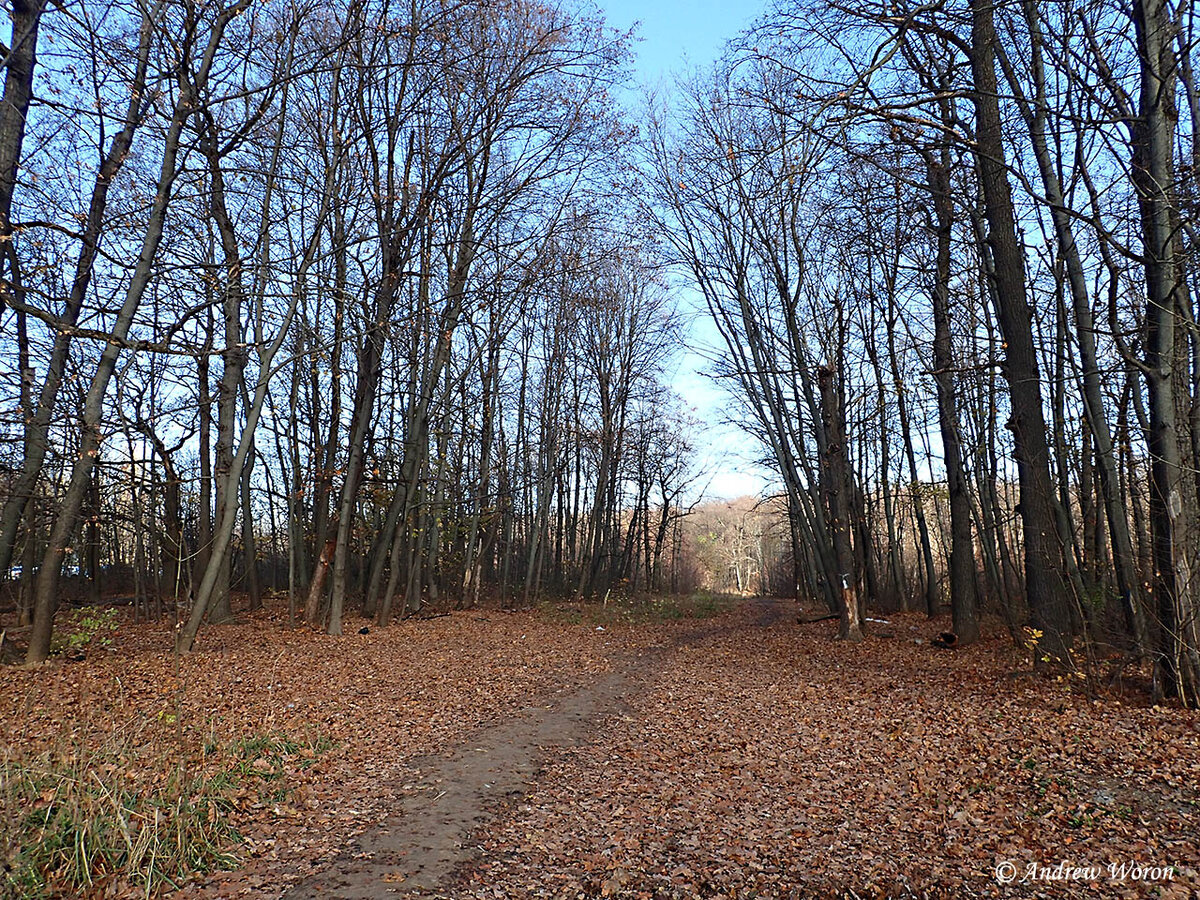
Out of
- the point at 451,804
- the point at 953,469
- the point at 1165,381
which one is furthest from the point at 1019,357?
the point at 451,804

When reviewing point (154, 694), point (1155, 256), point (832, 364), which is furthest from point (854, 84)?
point (154, 694)

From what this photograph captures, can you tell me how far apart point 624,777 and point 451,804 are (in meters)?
1.48

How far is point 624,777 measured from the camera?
227 inches

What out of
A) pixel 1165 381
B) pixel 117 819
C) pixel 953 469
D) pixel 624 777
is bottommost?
pixel 624 777

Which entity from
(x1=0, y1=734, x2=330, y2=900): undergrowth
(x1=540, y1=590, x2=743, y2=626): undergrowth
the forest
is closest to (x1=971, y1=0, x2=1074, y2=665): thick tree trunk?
the forest

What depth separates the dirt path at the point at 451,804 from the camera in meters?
3.95

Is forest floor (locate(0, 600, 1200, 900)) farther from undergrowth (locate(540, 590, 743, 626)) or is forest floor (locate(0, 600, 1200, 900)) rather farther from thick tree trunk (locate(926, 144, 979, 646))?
undergrowth (locate(540, 590, 743, 626))

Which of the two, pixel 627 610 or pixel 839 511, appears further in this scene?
pixel 627 610

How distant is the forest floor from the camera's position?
157 inches

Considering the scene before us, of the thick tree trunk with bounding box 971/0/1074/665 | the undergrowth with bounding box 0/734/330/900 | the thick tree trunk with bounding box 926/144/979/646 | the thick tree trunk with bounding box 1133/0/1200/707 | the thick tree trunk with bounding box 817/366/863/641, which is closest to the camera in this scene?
the undergrowth with bounding box 0/734/330/900

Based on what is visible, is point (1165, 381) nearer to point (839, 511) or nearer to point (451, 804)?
point (839, 511)

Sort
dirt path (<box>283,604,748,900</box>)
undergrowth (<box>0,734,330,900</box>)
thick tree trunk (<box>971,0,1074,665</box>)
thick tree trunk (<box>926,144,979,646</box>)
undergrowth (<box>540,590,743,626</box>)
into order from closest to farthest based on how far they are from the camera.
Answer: undergrowth (<box>0,734,330,900</box>), dirt path (<box>283,604,748,900</box>), thick tree trunk (<box>971,0,1074,665</box>), thick tree trunk (<box>926,144,979,646</box>), undergrowth (<box>540,590,743,626</box>)

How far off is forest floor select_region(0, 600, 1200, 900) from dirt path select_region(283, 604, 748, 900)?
23 mm

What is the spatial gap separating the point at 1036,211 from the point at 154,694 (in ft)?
43.5
